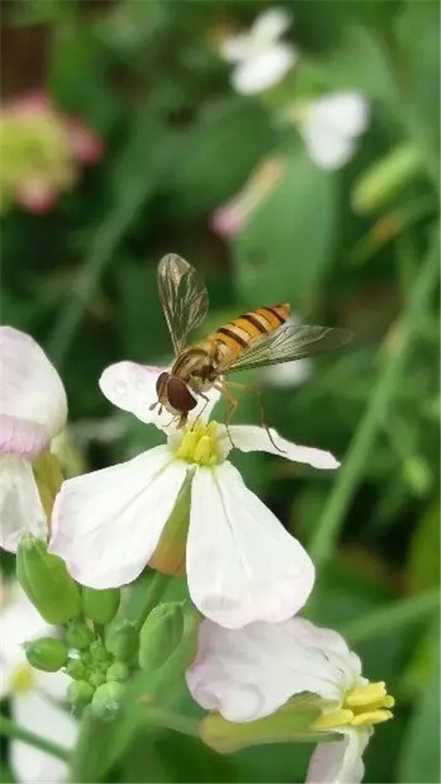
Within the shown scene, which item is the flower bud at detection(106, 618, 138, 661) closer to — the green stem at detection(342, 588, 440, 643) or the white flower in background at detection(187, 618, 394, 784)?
the white flower in background at detection(187, 618, 394, 784)

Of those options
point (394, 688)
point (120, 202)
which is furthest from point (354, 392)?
point (120, 202)

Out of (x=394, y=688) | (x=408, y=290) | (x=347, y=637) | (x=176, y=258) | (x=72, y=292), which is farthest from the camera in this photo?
(x=72, y=292)

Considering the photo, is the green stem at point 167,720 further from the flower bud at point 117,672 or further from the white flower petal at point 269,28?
the white flower petal at point 269,28

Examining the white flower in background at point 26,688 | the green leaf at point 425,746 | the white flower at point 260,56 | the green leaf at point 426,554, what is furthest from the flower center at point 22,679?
the white flower at point 260,56

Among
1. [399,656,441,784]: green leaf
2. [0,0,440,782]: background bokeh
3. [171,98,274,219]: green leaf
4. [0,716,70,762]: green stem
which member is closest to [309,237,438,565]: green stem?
[0,0,440,782]: background bokeh

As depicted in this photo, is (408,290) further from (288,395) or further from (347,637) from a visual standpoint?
(347,637)

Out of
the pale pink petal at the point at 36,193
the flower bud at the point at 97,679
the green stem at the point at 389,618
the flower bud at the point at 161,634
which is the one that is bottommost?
the green stem at the point at 389,618

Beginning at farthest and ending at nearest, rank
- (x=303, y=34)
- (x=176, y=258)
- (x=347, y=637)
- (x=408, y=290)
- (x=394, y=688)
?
(x=303, y=34) → (x=408, y=290) → (x=394, y=688) → (x=347, y=637) → (x=176, y=258)
